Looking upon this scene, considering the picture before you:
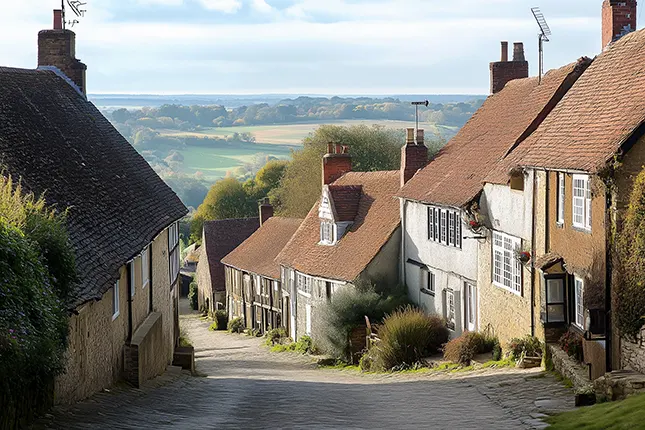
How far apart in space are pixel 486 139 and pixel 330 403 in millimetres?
16053

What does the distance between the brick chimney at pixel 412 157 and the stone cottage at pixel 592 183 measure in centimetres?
1223

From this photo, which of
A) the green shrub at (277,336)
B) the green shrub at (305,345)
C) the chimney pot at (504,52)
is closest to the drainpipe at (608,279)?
the chimney pot at (504,52)

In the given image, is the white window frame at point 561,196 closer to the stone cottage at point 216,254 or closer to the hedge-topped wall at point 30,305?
the hedge-topped wall at point 30,305

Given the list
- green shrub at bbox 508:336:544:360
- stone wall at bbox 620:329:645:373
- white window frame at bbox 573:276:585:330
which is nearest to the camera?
stone wall at bbox 620:329:645:373

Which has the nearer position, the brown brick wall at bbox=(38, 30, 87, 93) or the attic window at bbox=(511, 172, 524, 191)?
the attic window at bbox=(511, 172, 524, 191)

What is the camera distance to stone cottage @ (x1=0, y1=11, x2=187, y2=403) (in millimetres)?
17484

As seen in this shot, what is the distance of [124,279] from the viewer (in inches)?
851

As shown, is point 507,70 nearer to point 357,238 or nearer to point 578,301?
point 357,238

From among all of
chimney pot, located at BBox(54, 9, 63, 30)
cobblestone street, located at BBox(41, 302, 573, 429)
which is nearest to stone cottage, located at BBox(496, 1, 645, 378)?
cobblestone street, located at BBox(41, 302, 573, 429)

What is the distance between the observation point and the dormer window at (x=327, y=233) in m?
41.6

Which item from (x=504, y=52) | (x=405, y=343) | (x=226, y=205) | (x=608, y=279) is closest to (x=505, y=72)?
(x=504, y=52)

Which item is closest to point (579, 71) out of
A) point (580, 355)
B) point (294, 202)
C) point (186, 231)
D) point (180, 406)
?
point (580, 355)

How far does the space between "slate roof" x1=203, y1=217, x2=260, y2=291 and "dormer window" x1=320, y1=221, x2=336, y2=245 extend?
84.2ft

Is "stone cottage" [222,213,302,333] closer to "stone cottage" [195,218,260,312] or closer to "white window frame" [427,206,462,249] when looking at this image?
"stone cottage" [195,218,260,312]
